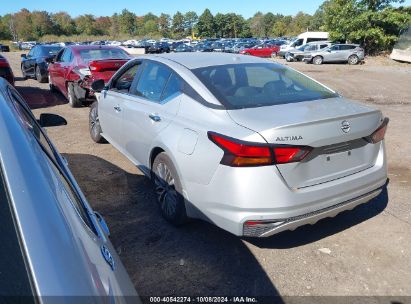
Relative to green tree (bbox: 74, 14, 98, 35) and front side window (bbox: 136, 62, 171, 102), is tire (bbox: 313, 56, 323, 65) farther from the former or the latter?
green tree (bbox: 74, 14, 98, 35)

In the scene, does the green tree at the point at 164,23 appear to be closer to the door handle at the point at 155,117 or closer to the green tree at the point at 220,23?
the green tree at the point at 220,23

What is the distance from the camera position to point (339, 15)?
3312 cm

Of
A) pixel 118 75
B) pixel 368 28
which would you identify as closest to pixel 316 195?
pixel 118 75

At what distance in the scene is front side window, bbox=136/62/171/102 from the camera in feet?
13.4

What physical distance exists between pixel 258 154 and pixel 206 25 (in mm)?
117839

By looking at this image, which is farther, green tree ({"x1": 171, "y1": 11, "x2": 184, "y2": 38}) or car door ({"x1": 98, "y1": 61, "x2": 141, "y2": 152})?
green tree ({"x1": 171, "y1": 11, "x2": 184, "y2": 38})

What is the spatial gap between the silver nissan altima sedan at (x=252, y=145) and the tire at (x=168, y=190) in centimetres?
1

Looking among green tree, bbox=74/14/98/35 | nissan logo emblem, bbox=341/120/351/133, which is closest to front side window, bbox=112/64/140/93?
nissan logo emblem, bbox=341/120/351/133

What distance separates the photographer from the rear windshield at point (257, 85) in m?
3.46

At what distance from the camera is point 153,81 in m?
4.33

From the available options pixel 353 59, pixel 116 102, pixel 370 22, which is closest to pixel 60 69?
pixel 116 102

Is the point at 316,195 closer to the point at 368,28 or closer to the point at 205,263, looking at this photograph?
the point at 205,263

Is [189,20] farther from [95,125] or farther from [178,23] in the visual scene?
[95,125]

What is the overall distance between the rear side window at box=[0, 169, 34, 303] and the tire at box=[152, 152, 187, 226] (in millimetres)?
2318
